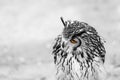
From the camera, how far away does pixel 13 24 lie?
73.4ft

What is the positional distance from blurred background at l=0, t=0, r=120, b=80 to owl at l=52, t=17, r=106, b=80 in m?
4.72

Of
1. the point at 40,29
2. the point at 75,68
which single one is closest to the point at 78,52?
the point at 75,68

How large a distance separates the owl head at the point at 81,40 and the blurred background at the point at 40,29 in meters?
4.97

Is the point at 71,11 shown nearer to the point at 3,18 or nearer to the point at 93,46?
the point at 3,18

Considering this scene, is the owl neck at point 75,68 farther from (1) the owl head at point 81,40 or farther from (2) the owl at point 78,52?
(1) the owl head at point 81,40

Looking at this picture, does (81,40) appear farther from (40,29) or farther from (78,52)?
(40,29)

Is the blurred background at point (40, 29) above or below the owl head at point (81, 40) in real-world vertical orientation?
above

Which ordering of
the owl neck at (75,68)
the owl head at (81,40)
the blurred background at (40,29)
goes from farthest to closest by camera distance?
1. the blurred background at (40,29)
2. the owl neck at (75,68)
3. the owl head at (81,40)

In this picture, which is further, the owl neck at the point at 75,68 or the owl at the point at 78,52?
the owl neck at the point at 75,68

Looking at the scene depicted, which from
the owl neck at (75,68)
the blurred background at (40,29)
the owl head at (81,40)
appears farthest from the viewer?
the blurred background at (40,29)

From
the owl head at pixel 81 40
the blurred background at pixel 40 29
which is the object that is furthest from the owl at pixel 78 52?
the blurred background at pixel 40 29

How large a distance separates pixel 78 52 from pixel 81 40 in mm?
192

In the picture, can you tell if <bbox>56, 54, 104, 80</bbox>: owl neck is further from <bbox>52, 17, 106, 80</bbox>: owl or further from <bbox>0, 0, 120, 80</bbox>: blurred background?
<bbox>0, 0, 120, 80</bbox>: blurred background

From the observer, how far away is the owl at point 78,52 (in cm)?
971
